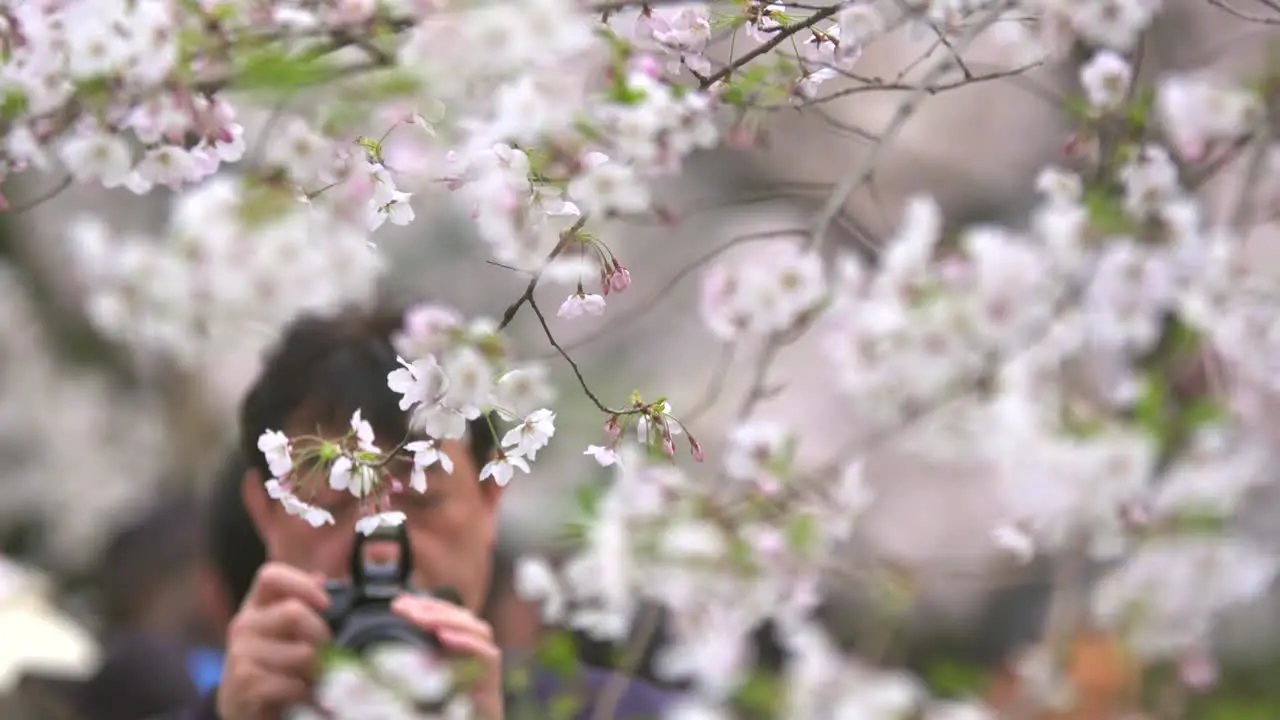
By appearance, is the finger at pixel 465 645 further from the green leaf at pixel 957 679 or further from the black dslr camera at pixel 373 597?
the green leaf at pixel 957 679

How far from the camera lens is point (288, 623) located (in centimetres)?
83

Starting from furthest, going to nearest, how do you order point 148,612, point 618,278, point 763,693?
point 148,612 → point 618,278 → point 763,693

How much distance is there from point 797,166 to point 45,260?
1.62 m

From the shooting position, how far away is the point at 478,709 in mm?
661

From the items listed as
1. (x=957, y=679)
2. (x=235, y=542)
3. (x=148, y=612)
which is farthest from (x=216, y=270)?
(x=148, y=612)

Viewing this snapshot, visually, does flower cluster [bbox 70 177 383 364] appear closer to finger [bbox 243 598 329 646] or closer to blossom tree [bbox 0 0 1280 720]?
blossom tree [bbox 0 0 1280 720]

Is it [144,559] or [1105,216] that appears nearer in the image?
[1105,216]

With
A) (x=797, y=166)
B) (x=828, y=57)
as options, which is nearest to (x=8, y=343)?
(x=797, y=166)

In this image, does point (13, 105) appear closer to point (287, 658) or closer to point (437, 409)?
point (437, 409)

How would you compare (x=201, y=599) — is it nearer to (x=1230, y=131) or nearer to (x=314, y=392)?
(x=314, y=392)

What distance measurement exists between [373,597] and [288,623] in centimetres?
7

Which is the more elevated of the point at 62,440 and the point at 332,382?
the point at 332,382

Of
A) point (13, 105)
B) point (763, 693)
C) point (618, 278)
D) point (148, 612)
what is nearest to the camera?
point (763, 693)

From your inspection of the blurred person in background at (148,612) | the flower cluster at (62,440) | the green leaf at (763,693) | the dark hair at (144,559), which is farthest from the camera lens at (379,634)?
the flower cluster at (62,440)
